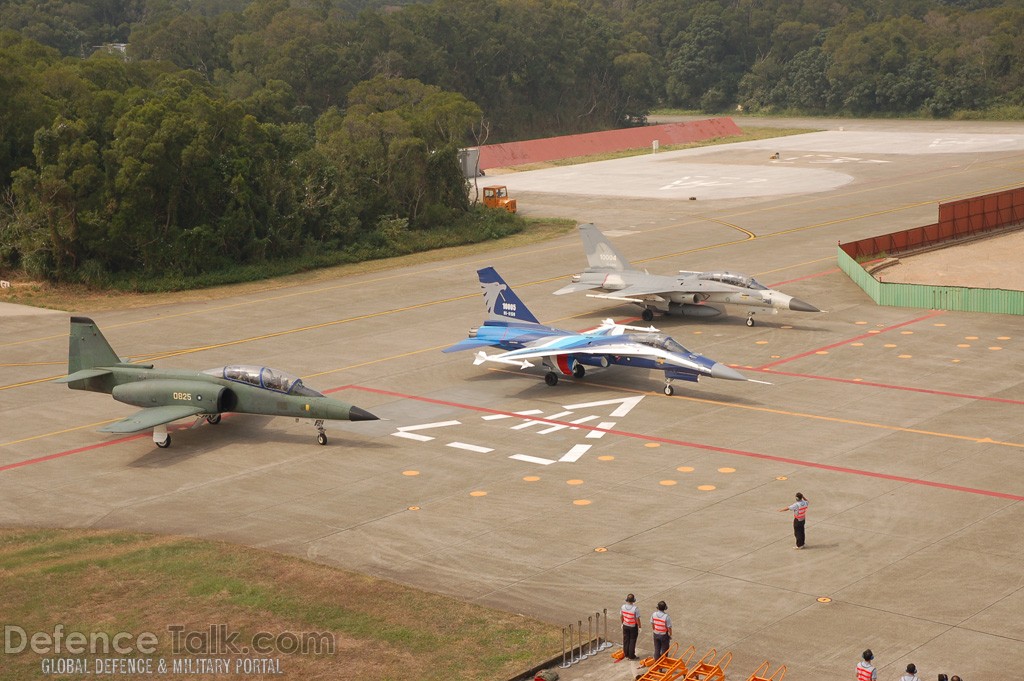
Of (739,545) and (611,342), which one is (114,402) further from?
(739,545)

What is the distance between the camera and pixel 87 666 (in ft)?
71.9

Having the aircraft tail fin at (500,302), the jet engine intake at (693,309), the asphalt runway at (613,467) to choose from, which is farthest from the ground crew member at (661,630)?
the jet engine intake at (693,309)

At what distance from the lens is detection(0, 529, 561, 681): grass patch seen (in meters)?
21.7

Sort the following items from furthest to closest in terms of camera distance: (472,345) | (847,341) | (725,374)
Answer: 1. (847,341)
2. (472,345)
3. (725,374)

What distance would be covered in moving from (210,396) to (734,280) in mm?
23280

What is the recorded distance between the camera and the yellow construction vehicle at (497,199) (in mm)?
81469

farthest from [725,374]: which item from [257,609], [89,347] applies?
[89,347]

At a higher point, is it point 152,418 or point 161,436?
point 152,418

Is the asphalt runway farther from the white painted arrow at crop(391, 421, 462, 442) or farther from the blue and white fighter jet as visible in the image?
the blue and white fighter jet

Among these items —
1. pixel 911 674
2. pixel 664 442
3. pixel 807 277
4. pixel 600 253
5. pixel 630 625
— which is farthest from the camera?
pixel 807 277

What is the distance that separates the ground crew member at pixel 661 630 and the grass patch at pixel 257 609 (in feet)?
6.41

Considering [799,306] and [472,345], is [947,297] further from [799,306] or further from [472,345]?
[472,345]

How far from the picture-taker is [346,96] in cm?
12288

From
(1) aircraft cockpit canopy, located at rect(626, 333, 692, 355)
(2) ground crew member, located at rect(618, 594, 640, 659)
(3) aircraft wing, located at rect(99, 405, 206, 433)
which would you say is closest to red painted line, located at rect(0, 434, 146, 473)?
(3) aircraft wing, located at rect(99, 405, 206, 433)
